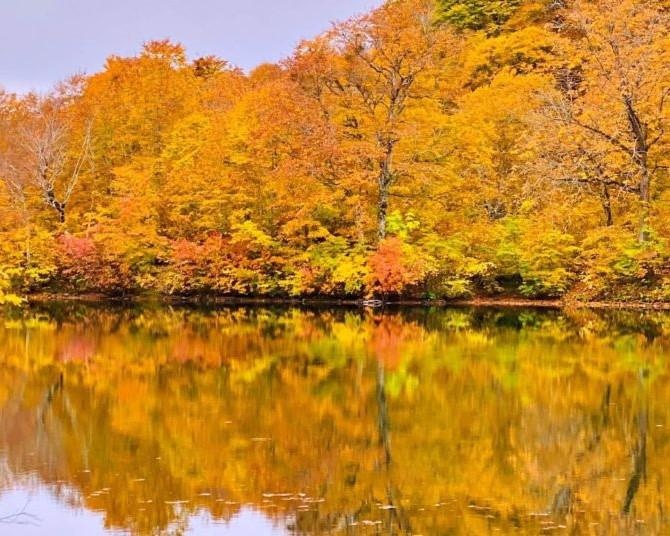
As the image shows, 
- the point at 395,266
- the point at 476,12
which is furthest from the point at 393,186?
the point at 476,12

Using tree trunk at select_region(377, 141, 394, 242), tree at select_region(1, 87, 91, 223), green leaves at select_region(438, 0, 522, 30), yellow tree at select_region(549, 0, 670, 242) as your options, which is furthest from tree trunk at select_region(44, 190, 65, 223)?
green leaves at select_region(438, 0, 522, 30)

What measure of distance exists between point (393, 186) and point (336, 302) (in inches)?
178

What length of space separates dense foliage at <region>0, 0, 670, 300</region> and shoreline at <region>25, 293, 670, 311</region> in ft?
1.15

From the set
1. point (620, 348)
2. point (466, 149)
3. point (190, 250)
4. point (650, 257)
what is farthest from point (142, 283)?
point (620, 348)

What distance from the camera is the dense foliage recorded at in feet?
92.1

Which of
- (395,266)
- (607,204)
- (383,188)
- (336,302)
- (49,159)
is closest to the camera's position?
(395,266)

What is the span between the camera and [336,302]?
106 feet

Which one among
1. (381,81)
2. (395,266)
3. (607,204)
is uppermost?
(381,81)

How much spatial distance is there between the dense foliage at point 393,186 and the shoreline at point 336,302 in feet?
1.15

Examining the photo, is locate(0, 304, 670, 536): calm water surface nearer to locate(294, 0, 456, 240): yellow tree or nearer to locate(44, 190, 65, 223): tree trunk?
locate(294, 0, 456, 240): yellow tree

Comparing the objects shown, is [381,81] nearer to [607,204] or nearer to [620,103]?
[620,103]

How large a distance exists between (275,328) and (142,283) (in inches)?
500

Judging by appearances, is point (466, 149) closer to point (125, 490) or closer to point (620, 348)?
point (620, 348)

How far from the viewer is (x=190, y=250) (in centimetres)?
3291
